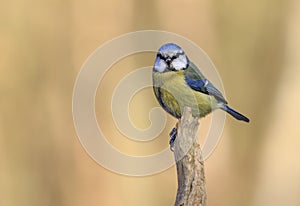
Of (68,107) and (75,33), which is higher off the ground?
(75,33)

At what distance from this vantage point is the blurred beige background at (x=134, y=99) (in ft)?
6.84

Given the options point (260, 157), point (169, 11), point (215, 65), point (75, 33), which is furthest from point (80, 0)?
point (260, 157)

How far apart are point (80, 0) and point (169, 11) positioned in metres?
0.28

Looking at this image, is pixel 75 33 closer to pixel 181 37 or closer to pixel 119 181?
pixel 181 37

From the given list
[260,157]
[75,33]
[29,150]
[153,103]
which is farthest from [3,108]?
[260,157]

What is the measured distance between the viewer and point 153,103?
209 cm

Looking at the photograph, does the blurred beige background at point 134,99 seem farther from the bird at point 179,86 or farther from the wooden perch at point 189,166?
the wooden perch at point 189,166

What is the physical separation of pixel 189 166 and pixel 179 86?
1.09 feet

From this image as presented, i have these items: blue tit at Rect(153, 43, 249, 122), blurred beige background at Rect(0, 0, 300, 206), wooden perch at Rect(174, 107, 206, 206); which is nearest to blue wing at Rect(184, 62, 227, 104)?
blue tit at Rect(153, 43, 249, 122)

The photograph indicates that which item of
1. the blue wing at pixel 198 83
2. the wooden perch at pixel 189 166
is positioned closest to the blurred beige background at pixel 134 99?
the blue wing at pixel 198 83

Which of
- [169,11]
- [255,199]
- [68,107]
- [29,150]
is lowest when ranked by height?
[255,199]

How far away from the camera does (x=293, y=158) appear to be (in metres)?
2.19

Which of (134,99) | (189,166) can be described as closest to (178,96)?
(189,166)

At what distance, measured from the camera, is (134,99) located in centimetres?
207
